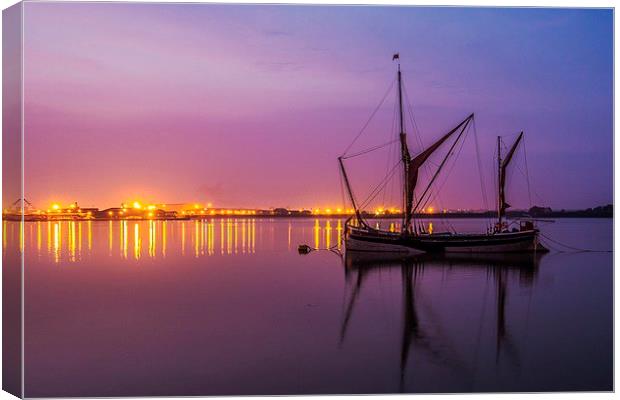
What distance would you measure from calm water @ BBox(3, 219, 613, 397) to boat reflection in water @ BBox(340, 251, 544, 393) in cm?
4

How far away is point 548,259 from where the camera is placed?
65.1 feet

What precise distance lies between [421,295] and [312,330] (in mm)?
3900

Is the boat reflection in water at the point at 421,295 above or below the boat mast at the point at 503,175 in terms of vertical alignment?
below

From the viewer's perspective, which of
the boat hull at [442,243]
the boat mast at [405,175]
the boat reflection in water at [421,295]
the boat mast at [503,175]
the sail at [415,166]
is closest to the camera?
the boat reflection in water at [421,295]

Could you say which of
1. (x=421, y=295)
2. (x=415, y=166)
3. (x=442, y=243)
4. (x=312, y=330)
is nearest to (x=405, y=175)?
(x=415, y=166)

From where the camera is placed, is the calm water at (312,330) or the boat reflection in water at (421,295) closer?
the calm water at (312,330)

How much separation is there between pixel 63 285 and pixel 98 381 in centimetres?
750

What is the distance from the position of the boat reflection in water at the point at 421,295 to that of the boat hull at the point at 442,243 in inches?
7.4

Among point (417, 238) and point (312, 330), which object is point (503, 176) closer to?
point (417, 238)

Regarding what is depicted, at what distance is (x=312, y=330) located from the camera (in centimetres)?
847

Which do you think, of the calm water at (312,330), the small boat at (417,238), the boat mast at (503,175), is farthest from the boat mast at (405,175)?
the calm water at (312,330)

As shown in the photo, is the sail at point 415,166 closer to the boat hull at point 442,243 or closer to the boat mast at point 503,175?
the boat hull at point 442,243

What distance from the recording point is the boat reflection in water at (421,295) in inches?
284

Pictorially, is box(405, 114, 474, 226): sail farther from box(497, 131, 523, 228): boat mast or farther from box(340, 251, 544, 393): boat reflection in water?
box(497, 131, 523, 228): boat mast
